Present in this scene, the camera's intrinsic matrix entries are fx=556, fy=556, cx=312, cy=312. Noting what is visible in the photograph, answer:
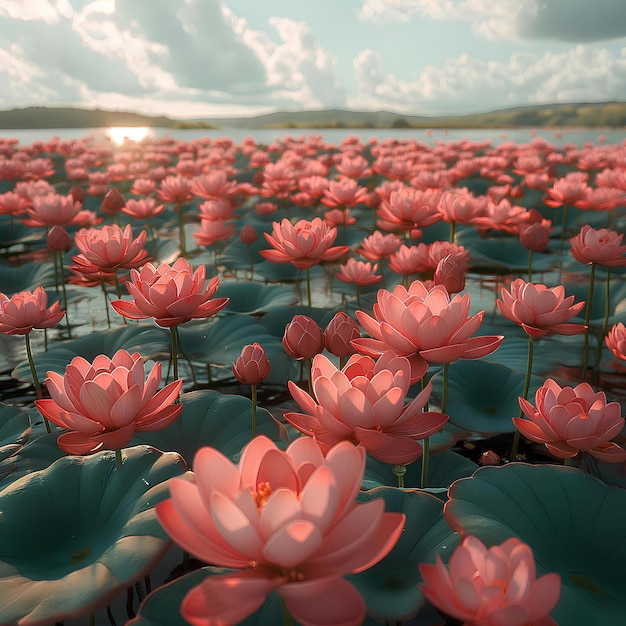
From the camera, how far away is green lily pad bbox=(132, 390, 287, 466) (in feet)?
6.30

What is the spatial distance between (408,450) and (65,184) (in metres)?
9.79

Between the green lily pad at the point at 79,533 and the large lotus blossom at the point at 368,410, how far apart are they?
0.40 m

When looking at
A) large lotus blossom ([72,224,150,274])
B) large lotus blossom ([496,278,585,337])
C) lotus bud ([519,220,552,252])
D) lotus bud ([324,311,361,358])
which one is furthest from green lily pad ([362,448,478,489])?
lotus bud ([519,220,552,252])

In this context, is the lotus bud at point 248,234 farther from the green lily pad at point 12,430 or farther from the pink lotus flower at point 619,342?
the pink lotus flower at point 619,342

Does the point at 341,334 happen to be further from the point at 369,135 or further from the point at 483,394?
the point at 369,135

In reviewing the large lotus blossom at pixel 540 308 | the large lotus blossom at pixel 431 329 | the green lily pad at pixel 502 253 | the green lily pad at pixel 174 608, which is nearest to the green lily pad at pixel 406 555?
the green lily pad at pixel 174 608

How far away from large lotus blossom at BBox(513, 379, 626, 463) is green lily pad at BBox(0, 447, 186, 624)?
0.97 metres

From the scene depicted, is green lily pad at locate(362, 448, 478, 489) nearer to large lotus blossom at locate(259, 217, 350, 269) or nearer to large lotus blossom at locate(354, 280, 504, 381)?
large lotus blossom at locate(354, 280, 504, 381)

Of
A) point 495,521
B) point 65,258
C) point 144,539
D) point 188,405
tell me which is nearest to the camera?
point 144,539

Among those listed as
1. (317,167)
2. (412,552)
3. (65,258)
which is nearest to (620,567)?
(412,552)

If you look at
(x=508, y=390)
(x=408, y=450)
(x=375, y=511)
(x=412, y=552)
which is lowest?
(x=508, y=390)

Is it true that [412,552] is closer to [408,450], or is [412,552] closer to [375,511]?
[408,450]

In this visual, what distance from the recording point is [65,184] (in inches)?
376

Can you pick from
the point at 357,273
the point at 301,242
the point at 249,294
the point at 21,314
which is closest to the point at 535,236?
the point at 357,273
